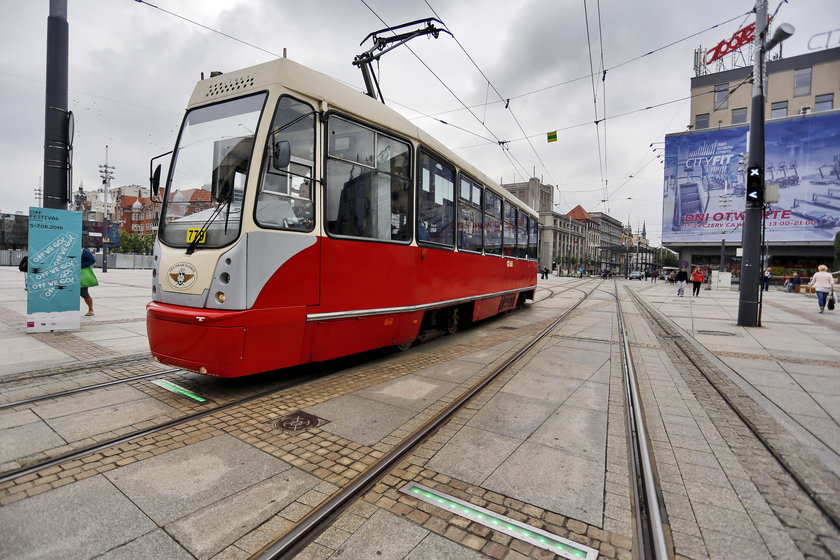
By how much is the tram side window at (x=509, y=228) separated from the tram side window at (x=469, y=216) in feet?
6.18

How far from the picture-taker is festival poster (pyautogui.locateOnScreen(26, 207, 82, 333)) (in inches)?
297

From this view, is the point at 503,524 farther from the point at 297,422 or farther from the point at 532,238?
the point at 532,238

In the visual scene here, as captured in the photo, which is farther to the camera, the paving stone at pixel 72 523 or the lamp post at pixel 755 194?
the lamp post at pixel 755 194

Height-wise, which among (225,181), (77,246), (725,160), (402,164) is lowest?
(77,246)

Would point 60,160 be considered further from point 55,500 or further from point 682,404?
point 682,404

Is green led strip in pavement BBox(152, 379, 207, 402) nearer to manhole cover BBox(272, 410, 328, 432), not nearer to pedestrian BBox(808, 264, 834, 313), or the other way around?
manhole cover BBox(272, 410, 328, 432)

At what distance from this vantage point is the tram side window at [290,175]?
4.38m

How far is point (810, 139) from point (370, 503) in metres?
55.8

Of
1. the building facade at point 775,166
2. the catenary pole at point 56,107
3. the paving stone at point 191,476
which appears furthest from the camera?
the building facade at point 775,166

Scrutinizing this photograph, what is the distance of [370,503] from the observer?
8.72 ft

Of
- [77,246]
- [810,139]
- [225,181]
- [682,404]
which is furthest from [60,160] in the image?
[810,139]

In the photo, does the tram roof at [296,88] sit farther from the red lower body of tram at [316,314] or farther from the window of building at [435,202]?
the red lower body of tram at [316,314]

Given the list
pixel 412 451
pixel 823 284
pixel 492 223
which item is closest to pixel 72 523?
pixel 412 451

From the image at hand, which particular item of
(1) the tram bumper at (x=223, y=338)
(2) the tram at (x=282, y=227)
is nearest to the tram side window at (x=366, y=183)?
(2) the tram at (x=282, y=227)
